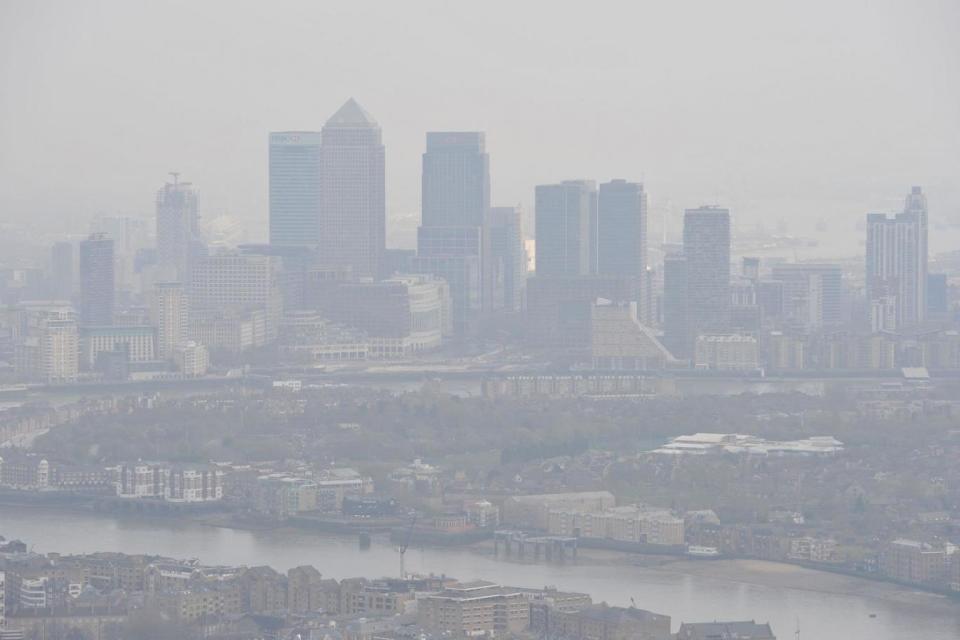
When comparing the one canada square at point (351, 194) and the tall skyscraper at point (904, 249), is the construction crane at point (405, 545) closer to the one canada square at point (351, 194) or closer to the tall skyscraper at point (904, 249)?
the tall skyscraper at point (904, 249)

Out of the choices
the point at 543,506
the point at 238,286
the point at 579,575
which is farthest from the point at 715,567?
the point at 238,286

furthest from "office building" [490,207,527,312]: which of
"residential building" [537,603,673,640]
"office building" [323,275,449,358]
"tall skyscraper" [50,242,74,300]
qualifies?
"residential building" [537,603,673,640]

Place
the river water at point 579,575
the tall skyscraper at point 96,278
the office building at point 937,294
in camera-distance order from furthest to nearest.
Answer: the office building at point 937,294 < the tall skyscraper at point 96,278 < the river water at point 579,575

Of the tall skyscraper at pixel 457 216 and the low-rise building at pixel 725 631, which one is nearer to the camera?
the low-rise building at pixel 725 631

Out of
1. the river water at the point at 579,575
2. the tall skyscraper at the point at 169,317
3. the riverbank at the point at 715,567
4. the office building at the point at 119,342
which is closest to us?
the river water at the point at 579,575

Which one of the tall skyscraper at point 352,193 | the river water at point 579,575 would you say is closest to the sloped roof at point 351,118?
the tall skyscraper at point 352,193

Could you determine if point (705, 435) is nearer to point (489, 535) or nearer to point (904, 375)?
point (489, 535)

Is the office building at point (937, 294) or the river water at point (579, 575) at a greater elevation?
the office building at point (937, 294)

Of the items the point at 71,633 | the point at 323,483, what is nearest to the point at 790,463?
the point at 323,483
